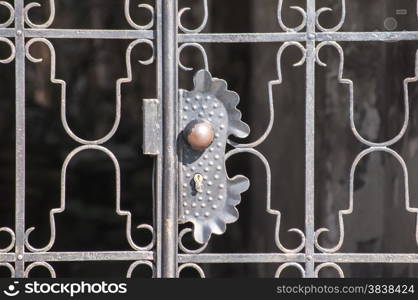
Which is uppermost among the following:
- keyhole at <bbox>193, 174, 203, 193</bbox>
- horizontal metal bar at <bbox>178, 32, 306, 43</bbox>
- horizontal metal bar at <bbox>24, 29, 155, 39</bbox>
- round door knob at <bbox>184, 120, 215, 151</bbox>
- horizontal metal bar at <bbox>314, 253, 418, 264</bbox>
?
horizontal metal bar at <bbox>24, 29, 155, 39</bbox>

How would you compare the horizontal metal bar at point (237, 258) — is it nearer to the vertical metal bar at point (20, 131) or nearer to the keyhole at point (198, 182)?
the keyhole at point (198, 182)

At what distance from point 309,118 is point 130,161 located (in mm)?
2969

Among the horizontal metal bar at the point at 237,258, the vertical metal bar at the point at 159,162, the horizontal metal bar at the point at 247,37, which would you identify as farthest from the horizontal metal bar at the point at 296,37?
the horizontal metal bar at the point at 237,258

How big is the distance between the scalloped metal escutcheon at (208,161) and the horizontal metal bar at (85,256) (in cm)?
21

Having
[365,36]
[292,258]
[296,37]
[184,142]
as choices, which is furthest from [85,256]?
[365,36]

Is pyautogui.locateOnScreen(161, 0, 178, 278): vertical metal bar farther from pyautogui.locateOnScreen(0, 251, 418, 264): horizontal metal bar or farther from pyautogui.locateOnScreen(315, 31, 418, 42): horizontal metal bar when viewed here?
pyautogui.locateOnScreen(315, 31, 418, 42): horizontal metal bar

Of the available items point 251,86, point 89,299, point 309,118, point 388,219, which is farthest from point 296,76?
point 89,299

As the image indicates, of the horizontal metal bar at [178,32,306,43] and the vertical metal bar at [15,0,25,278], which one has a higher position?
the horizontal metal bar at [178,32,306,43]

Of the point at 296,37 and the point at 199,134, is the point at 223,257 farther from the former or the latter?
the point at 296,37

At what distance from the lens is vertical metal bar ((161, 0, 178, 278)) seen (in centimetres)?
306

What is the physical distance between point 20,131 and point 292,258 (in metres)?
1.07

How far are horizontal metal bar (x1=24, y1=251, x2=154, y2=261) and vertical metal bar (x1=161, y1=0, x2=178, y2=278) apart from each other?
13cm

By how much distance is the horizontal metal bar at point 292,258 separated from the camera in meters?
3.09

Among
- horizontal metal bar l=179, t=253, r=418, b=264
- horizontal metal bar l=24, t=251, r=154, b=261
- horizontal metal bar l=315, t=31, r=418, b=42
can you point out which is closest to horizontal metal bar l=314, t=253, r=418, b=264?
horizontal metal bar l=179, t=253, r=418, b=264
